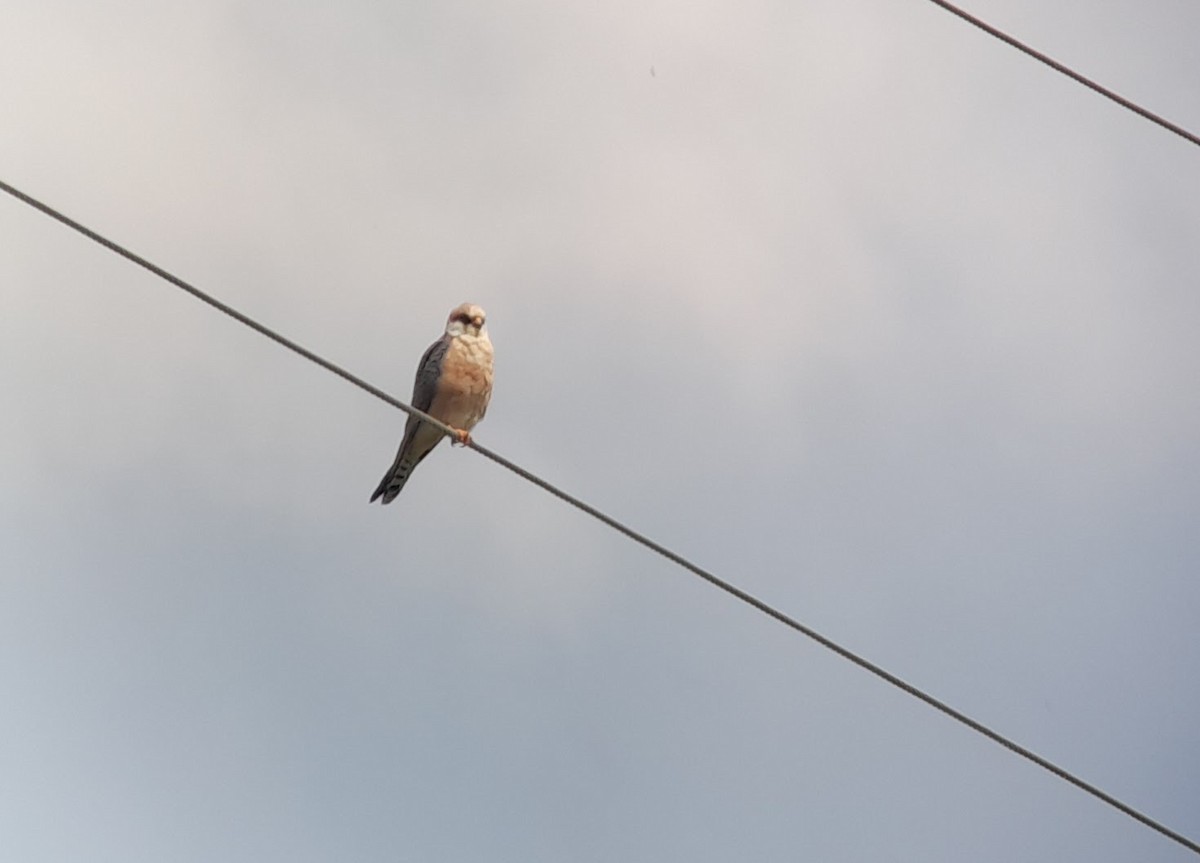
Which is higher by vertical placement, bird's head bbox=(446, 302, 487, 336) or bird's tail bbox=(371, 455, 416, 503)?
bird's head bbox=(446, 302, 487, 336)

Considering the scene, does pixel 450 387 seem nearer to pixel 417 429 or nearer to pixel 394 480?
pixel 417 429

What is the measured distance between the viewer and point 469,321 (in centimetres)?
950

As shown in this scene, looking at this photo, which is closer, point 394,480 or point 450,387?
point 450,387

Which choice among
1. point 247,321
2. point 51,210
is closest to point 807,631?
point 247,321

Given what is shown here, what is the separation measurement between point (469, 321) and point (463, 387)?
486mm

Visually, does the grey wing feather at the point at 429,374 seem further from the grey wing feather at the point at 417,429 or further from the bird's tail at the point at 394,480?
the bird's tail at the point at 394,480

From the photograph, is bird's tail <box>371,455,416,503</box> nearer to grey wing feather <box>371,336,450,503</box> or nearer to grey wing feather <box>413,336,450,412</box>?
grey wing feather <box>371,336,450,503</box>

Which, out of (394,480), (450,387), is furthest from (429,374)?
(394,480)

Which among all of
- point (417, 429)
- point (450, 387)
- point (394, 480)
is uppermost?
point (450, 387)

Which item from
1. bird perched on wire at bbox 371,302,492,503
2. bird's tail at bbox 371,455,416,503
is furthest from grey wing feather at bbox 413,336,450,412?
bird's tail at bbox 371,455,416,503

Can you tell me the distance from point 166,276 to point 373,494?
16.6 ft

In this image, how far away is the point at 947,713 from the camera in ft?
15.5

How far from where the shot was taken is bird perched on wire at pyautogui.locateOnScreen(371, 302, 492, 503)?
9.23 meters

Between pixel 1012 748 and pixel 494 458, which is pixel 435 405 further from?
pixel 1012 748
